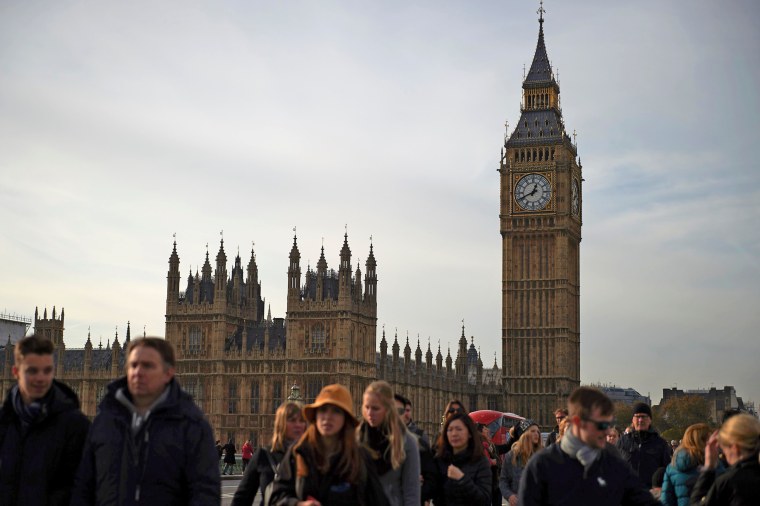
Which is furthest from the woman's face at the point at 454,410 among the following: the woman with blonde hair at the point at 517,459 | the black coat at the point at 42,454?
the black coat at the point at 42,454

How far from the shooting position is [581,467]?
718cm

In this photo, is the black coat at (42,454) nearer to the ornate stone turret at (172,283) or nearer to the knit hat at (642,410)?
the knit hat at (642,410)

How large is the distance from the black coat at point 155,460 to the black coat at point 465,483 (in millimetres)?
3311

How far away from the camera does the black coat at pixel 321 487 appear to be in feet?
23.8

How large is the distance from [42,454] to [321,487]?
167 cm

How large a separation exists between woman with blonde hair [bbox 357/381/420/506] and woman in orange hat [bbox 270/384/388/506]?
97cm

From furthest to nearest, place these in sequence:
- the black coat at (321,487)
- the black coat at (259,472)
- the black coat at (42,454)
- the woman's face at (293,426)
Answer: the woman's face at (293,426) → the black coat at (259,472) → the black coat at (42,454) → the black coat at (321,487)

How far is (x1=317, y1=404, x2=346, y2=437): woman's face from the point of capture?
24.2 ft

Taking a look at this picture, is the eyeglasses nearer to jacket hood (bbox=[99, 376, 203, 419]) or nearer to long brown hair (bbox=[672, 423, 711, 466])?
jacket hood (bbox=[99, 376, 203, 419])

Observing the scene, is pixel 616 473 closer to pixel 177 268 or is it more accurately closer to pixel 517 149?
pixel 177 268

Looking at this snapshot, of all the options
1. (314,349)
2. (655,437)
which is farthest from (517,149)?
(655,437)

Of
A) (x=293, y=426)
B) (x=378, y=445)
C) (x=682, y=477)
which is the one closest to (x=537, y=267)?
(x=682, y=477)

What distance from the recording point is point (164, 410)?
693 cm


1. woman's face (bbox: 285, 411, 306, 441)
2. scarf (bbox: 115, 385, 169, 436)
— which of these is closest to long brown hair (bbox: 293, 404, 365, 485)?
scarf (bbox: 115, 385, 169, 436)
